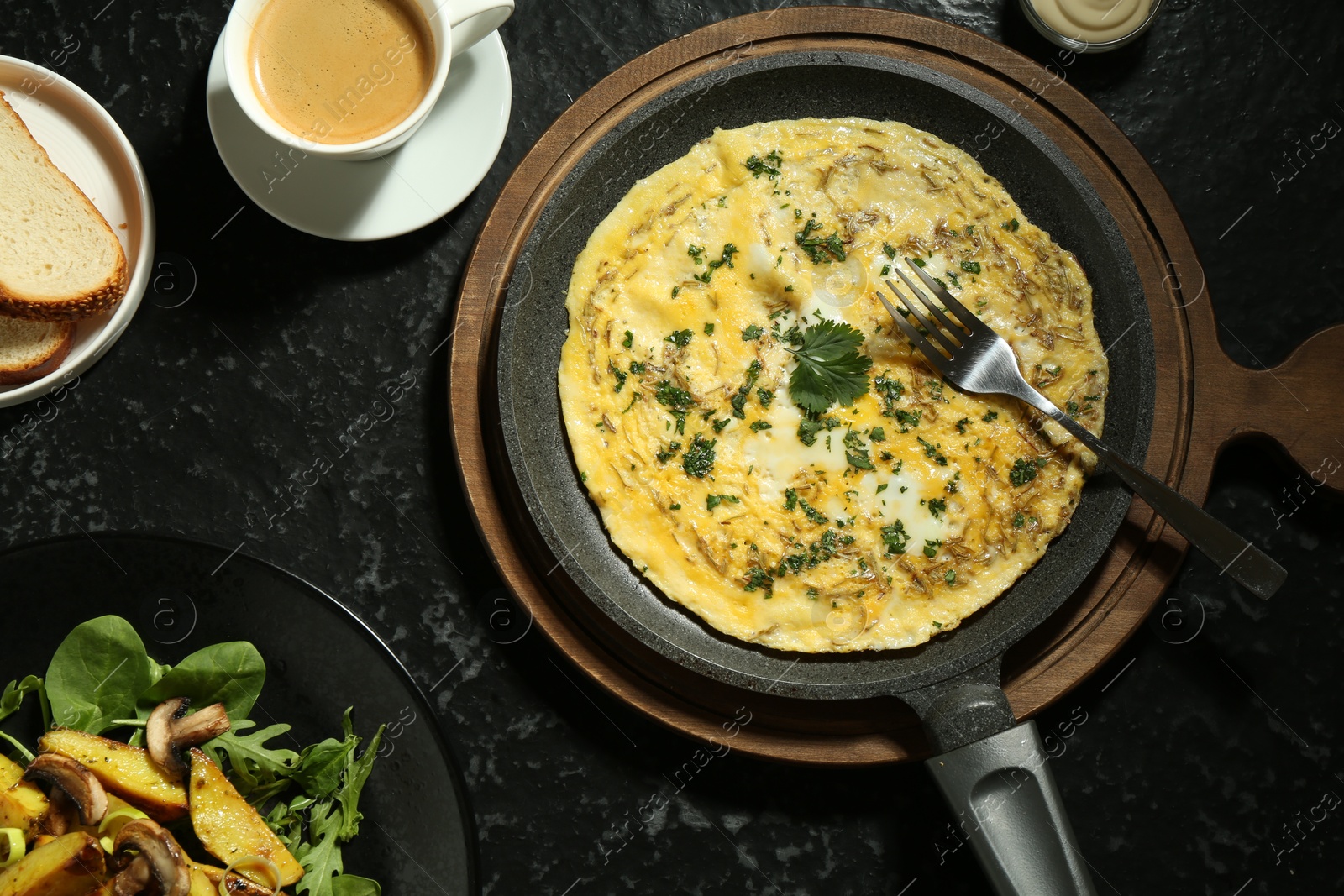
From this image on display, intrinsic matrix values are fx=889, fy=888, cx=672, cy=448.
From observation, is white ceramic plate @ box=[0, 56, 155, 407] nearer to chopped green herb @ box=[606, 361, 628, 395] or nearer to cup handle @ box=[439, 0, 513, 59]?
cup handle @ box=[439, 0, 513, 59]

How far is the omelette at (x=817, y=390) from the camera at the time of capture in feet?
9.70

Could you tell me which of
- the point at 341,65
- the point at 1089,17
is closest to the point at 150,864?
the point at 341,65

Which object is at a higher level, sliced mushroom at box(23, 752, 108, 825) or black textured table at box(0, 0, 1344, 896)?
black textured table at box(0, 0, 1344, 896)

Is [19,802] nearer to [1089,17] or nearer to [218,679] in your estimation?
[218,679]

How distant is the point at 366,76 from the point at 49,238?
1.27 meters

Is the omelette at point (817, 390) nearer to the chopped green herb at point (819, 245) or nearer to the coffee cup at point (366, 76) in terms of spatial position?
the chopped green herb at point (819, 245)

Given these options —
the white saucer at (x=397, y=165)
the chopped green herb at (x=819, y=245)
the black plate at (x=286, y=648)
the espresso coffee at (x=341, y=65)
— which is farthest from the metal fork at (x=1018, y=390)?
the black plate at (x=286, y=648)

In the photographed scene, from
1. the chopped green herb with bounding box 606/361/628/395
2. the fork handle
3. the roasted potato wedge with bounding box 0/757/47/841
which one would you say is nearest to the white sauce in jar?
the fork handle

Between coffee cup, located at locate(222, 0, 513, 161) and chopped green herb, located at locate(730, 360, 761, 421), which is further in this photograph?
chopped green herb, located at locate(730, 360, 761, 421)

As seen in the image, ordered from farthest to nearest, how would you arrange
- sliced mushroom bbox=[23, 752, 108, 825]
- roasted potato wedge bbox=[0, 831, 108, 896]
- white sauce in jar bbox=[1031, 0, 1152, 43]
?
white sauce in jar bbox=[1031, 0, 1152, 43]
sliced mushroom bbox=[23, 752, 108, 825]
roasted potato wedge bbox=[0, 831, 108, 896]

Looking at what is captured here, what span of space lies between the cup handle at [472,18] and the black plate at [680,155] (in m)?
0.49

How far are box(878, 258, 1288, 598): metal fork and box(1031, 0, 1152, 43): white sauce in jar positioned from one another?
118cm

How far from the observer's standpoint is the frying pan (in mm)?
2732

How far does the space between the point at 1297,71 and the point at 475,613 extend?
150 inches
